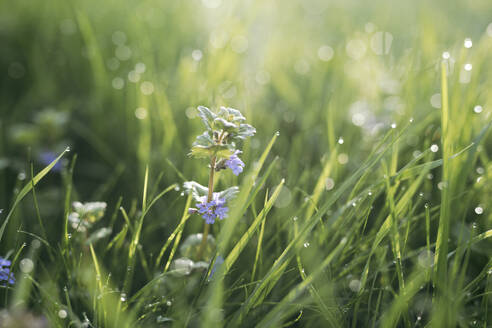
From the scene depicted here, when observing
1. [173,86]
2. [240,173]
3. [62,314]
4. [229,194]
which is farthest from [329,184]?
[173,86]

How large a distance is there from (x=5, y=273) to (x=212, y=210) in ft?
1.75

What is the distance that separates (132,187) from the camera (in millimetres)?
1673

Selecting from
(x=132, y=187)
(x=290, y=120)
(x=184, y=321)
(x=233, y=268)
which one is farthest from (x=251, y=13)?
(x=184, y=321)

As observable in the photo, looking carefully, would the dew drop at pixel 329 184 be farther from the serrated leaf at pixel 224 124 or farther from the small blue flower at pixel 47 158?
the small blue flower at pixel 47 158

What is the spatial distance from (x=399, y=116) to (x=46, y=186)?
1480mm

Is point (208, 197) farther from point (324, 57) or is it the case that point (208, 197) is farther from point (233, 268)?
point (324, 57)

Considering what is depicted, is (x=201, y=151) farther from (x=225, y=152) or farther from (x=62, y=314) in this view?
(x=62, y=314)

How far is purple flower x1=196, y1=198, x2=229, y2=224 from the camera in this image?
1.11 metres

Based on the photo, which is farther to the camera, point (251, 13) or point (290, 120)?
point (251, 13)

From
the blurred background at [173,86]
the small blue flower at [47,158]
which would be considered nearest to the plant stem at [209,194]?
the blurred background at [173,86]

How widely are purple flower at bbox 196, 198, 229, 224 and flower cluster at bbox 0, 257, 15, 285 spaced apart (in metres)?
0.47

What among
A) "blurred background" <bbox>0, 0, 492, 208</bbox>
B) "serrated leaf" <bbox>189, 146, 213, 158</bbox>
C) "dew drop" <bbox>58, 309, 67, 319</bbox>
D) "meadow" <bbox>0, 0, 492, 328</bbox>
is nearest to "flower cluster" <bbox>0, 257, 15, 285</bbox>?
"meadow" <bbox>0, 0, 492, 328</bbox>

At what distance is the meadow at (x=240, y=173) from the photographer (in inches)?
42.8

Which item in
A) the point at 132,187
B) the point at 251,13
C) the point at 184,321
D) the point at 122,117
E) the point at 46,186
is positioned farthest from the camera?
the point at 251,13
